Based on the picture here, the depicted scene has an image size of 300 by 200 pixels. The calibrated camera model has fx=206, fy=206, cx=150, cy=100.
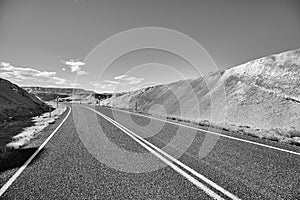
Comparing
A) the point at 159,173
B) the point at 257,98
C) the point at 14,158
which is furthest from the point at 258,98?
the point at 14,158

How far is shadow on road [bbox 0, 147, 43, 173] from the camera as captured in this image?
502cm

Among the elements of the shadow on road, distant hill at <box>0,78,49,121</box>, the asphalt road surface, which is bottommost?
the shadow on road

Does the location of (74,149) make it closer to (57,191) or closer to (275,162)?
(57,191)

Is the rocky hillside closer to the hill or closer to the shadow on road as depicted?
the hill

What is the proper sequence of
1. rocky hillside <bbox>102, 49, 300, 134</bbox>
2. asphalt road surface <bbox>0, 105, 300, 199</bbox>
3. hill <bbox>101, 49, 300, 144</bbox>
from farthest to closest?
rocky hillside <bbox>102, 49, 300, 134</bbox> → hill <bbox>101, 49, 300, 144</bbox> → asphalt road surface <bbox>0, 105, 300, 199</bbox>

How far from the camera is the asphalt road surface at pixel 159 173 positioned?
342 centimetres

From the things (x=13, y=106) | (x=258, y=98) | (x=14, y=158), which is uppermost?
(x=258, y=98)

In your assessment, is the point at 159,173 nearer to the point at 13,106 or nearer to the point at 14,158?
the point at 14,158

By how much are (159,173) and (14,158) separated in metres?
4.18

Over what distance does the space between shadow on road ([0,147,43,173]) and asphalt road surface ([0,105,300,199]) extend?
0.35m

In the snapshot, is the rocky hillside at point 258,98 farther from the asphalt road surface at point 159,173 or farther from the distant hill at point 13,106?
the distant hill at point 13,106

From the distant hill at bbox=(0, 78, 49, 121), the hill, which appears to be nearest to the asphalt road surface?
the hill

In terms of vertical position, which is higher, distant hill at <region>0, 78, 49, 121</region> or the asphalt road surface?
distant hill at <region>0, 78, 49, 121</region>

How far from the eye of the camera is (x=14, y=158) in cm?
571
